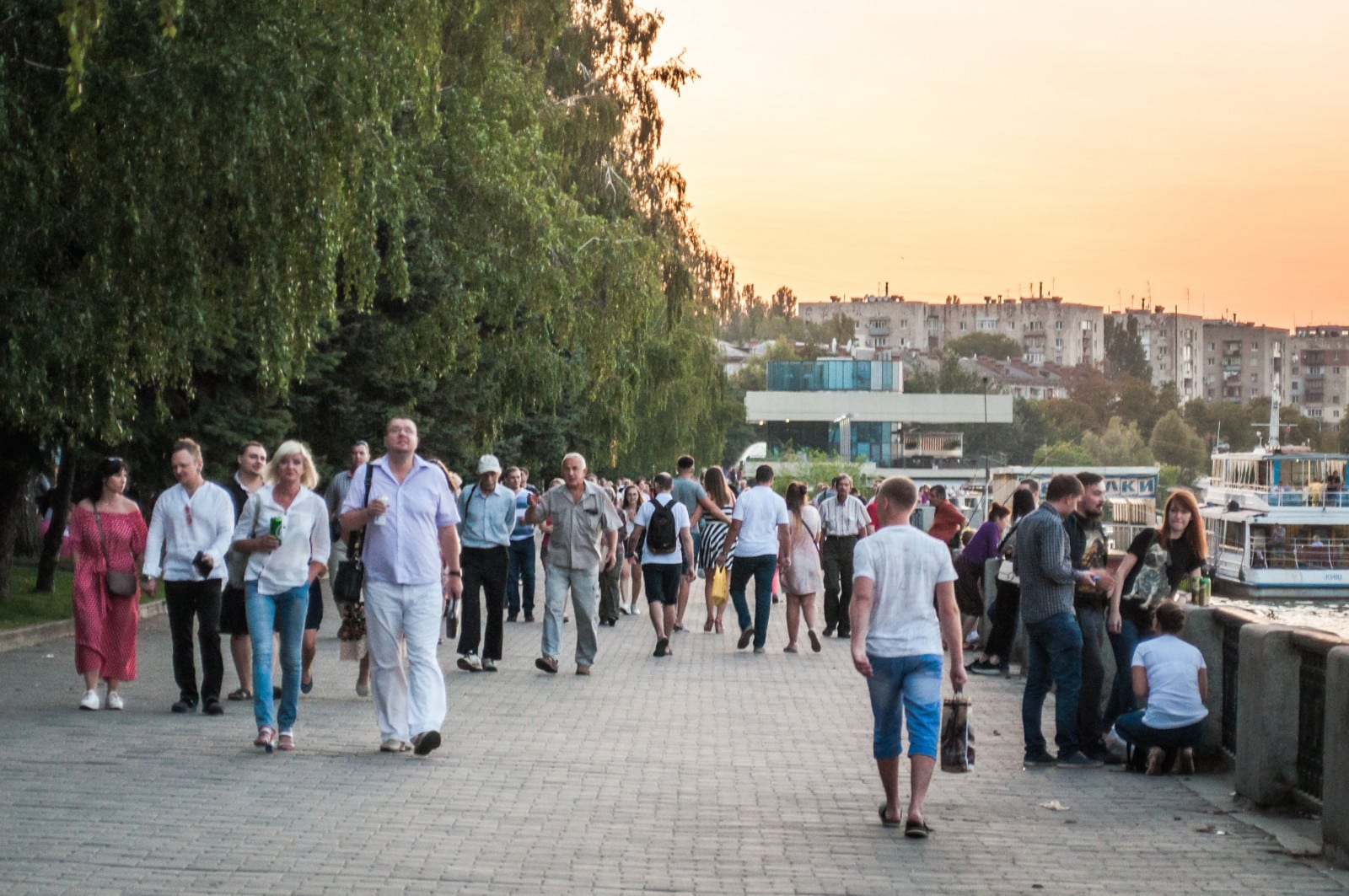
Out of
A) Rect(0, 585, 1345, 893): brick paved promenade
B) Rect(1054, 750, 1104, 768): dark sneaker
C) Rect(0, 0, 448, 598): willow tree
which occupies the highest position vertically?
Rect(0, 0, 448, 598): willow tree

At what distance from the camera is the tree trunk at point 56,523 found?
23.5m

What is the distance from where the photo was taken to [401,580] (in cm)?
1083

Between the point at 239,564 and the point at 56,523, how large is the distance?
43.6 ft

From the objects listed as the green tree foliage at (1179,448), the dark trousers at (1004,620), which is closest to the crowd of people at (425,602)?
the dark trousers at (1004,620)

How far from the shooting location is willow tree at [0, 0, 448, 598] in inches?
545

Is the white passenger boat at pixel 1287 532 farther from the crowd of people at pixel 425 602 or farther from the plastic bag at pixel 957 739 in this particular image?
the plastic bag at pixel 957 739

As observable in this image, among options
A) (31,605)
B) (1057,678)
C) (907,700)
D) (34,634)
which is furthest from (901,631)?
(31,605)

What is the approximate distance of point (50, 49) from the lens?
545 inches

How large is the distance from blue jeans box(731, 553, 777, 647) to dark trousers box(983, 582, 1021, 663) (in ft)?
8.16

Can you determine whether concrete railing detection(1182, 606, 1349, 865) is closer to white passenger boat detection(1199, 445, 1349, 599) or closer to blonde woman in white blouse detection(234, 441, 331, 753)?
blonde woman in white blouse detection(234, 441, 331, 753)

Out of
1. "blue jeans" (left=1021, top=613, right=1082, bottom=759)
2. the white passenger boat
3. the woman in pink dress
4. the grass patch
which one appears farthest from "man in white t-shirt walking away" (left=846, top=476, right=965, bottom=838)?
the white passenger boat

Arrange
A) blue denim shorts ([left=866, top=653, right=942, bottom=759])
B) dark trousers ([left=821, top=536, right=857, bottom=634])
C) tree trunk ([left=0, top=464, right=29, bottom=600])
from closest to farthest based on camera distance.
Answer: blue denim shorts ([left=866, top=653, right=942, bottom=759]), tree trunk ([left=0, top=464, right=29, bottom=600]), dark trousers ([left=821, top=536, right=857, bottom=634])

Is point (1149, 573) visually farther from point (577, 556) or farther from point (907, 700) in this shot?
point (577, 556)

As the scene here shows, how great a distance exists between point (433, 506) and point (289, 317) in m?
5.28
